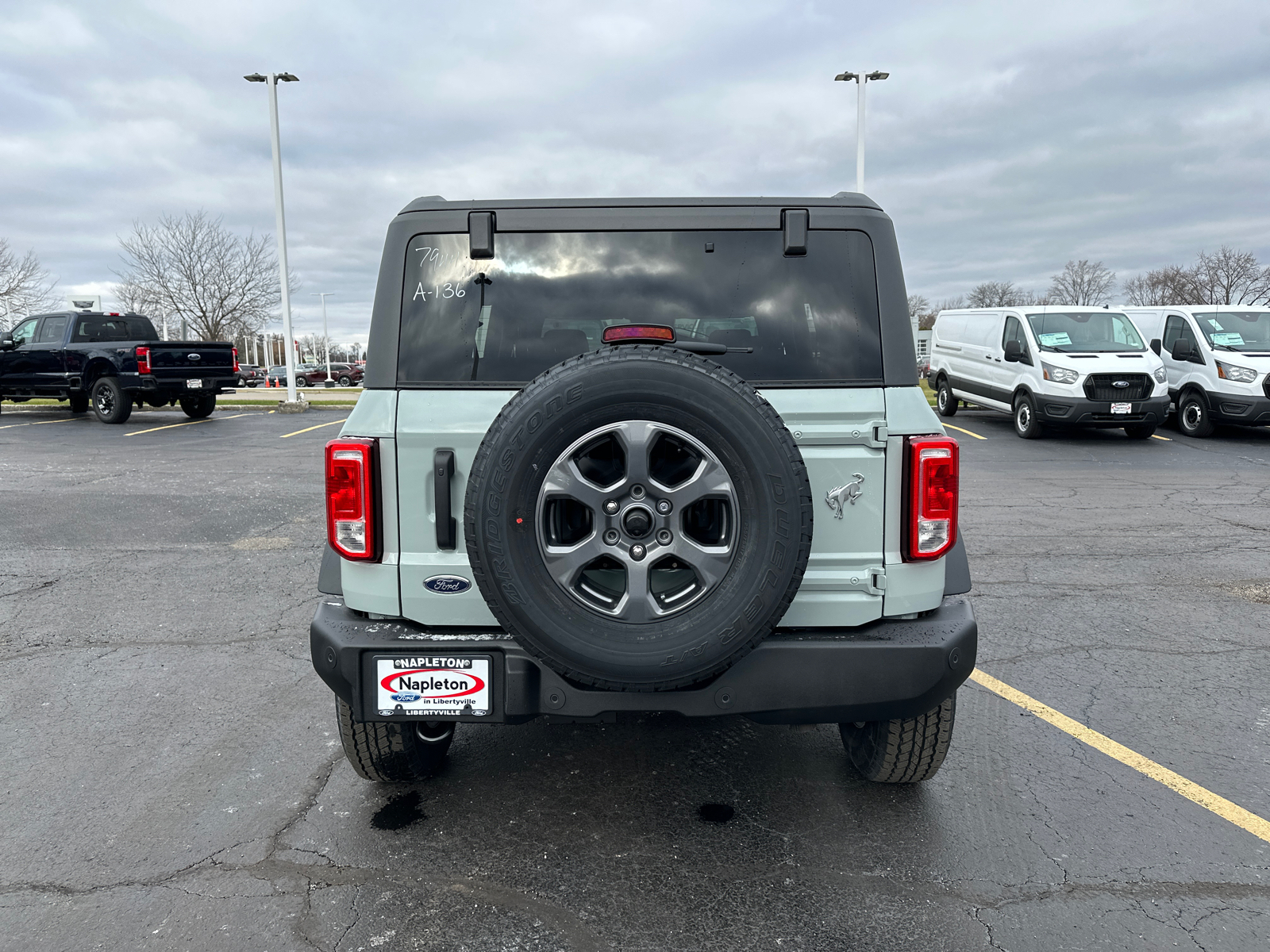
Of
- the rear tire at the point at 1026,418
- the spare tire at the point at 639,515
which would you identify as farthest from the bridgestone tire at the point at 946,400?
the spare tire at the point at 639,515

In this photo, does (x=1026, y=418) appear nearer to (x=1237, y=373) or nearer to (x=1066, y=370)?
(x=1066, y=370)

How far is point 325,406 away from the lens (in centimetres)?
2239

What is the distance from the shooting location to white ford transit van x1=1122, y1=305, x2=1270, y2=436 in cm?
1375

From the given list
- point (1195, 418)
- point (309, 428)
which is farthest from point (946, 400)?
point (309, 428)

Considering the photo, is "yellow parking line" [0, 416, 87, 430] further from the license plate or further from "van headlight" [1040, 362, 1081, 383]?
"van headlight" [1040, 362, 1081, 383]

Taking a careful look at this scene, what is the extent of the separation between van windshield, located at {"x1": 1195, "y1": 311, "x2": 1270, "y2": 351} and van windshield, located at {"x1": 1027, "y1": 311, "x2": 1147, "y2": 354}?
1.52 metres

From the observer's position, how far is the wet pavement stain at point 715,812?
3023 millimetres

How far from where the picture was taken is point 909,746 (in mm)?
3043

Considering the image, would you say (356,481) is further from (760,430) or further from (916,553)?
(916,553)

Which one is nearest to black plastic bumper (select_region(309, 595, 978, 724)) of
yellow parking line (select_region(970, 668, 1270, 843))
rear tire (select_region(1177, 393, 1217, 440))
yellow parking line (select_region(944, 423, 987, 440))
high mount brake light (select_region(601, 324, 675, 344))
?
high mount brake light (select_region(601, 324, 675, 344))

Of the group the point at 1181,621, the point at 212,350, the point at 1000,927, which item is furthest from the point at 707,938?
the point at 212,350

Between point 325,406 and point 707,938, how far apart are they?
21.8 metres

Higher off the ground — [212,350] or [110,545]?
[212,350]

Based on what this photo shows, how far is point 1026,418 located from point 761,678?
531 inches
